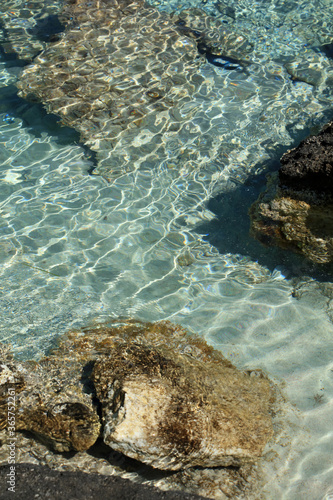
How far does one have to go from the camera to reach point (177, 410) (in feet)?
9.65

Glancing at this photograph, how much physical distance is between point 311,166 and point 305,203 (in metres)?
0.35

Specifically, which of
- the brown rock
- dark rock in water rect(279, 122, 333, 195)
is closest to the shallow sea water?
the brown rock

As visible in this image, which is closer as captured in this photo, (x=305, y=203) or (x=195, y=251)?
(x=305, y=203)

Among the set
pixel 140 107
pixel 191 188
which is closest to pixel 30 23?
pixel 140 107

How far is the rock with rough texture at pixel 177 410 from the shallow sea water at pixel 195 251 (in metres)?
0.33

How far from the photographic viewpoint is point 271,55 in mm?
7418

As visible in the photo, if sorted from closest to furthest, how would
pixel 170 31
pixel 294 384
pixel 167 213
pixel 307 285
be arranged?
pixel 294 384
pixel 307 285
pixel 167 213
pixel 170 31

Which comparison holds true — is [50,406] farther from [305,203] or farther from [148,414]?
[305,203]

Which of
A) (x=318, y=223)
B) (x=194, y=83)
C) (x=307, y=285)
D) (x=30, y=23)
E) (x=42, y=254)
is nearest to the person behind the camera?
(x=318, y=223)

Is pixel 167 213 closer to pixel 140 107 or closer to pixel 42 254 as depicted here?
pixel 42 254

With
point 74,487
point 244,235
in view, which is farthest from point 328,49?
point 74,487

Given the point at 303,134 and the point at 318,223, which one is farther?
the point at 303,134

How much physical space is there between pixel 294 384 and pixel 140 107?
459cm

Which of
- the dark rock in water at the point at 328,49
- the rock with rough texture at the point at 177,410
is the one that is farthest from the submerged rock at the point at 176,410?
the dark rock in water at the point at 328,49
